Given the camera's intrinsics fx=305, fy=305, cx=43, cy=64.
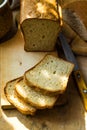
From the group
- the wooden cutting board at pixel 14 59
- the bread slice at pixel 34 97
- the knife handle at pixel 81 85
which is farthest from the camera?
the wooden cutting board at pixel 14 59

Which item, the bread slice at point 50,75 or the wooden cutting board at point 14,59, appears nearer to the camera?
the bread slice at point 50,75

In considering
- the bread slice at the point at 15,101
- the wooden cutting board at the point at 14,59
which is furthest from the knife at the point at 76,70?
the bread slice at the point at 15,101

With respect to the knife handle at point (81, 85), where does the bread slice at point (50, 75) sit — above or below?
above

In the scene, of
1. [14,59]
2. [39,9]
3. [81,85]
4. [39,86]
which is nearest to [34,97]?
[39,86]

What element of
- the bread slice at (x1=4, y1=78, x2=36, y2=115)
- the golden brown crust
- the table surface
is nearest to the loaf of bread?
the golden brown crust

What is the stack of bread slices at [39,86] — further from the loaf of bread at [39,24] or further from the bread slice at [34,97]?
the loaf of bread at [39,24]

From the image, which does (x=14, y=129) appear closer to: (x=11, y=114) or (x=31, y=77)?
(x=11, y=114)

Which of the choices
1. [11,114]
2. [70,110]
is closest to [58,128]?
Answer: [70,110]
